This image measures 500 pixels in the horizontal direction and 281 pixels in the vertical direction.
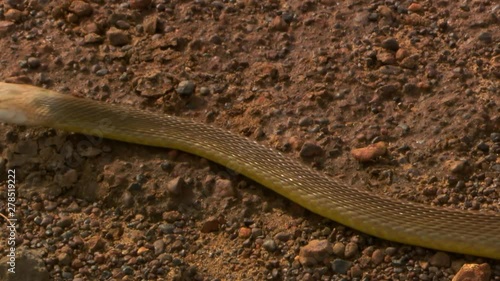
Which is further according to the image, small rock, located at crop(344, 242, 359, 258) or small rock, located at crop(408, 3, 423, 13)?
small rock, located at crop(408, 3, 423, 13)

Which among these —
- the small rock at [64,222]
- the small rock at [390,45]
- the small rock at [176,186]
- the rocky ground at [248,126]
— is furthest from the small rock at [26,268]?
the small rock at [390,45]

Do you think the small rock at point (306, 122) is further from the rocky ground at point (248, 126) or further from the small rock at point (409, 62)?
the small rock at point (409, 62)

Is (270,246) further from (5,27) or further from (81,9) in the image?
(5,27)

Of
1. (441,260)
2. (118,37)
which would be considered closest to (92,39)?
(118,37)

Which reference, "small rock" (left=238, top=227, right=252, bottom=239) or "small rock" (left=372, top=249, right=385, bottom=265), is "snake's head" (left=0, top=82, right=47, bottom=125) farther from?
"small rock" (left=372, top=249, right=385, bottom=265)

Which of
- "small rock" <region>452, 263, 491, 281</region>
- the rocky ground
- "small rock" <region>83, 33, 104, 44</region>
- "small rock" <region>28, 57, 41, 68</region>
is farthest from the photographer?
"small rock" <region>83, 33, 104, 44</region>

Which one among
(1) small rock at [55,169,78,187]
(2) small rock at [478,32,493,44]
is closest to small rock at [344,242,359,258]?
(1) small rock at [55,169,78,187]

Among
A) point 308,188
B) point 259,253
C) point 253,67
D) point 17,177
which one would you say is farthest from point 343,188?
point 17,177
